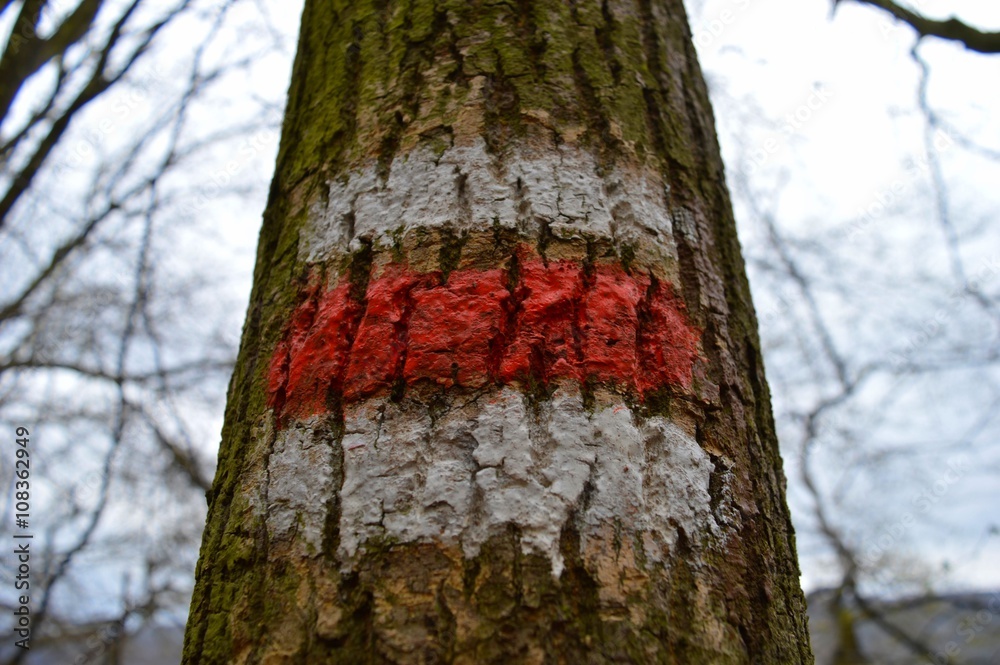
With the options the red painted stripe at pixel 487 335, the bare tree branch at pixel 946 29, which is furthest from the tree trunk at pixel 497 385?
the bare tree branch at pixel 946 29

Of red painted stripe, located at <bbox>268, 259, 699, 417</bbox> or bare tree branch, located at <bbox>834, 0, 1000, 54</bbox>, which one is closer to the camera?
red painted stripe, located at <bbox>268, 259, 699, 417</bbox>

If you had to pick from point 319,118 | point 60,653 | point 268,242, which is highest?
point 319,118

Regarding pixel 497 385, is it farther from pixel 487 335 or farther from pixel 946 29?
pixel 946 29

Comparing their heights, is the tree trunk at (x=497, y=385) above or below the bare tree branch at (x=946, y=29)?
below

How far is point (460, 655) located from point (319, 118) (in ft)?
3.19

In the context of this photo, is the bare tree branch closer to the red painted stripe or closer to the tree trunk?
the tree trunk

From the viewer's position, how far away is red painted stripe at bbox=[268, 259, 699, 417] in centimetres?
96

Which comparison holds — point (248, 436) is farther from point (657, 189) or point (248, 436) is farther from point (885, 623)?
point (885, 623)

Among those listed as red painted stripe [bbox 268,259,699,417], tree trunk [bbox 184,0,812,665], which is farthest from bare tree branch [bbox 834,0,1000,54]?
red painted stripe [bbox 268,259,699,417]

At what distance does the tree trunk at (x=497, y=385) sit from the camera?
84 centimetres

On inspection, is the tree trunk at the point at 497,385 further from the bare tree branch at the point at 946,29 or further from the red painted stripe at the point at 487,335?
the bare tree branch at the point at 946,29

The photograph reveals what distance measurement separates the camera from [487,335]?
0.97 metres

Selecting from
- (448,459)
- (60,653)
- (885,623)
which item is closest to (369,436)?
(448,459)

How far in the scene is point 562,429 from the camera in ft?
3.00
